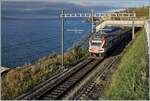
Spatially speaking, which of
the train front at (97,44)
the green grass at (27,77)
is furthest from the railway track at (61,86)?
the train front at (97,44)

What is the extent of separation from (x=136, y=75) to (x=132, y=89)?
2522 millimetres

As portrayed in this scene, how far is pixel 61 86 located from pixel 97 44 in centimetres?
1515

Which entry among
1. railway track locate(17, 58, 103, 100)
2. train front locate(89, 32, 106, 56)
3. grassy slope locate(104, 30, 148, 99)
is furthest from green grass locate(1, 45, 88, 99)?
grassy slope locate(104, 30, 148, 99)

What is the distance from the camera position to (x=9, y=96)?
22422 millimetres

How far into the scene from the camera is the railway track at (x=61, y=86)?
2183cm

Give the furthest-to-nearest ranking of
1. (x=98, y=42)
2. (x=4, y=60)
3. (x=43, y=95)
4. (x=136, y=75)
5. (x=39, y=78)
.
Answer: (x=4, y=60), (x=98, y=42), (x=39, y=78), (x=43, y=95), (x=136, y=75)

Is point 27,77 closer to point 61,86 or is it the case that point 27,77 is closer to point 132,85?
point 61,86

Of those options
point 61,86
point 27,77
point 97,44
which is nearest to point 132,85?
point 61,86

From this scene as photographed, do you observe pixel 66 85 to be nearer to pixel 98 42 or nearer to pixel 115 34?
pixel 98 42

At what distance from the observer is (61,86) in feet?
82.3

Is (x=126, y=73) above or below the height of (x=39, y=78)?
above

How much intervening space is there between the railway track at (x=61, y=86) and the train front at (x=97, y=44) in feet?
17.4

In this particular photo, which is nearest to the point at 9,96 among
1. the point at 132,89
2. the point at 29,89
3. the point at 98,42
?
the point at 29,89

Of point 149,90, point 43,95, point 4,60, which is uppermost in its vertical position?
point 149,90
